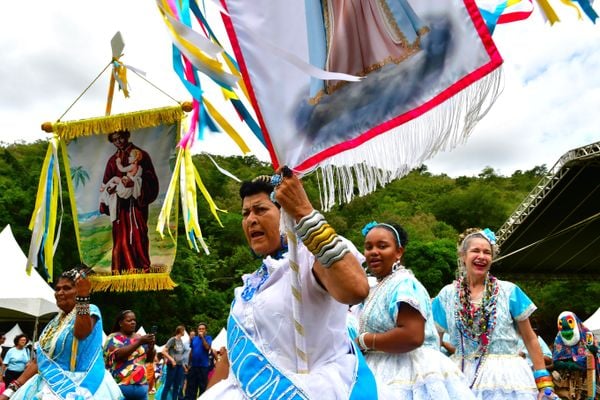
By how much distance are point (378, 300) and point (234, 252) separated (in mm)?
39853

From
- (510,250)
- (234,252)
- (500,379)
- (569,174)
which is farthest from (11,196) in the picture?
(500,379)

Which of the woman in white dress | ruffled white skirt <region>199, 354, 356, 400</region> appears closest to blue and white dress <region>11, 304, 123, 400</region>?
the woman in white dress

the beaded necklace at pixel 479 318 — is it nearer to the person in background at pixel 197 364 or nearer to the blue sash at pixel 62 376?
the blue sash at pixel 62 376

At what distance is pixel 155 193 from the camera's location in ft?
22.6

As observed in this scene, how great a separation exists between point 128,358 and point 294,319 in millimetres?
5896

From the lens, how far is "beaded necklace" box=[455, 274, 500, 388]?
4.59 metres

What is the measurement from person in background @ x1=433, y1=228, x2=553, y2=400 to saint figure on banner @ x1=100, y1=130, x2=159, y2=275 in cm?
335

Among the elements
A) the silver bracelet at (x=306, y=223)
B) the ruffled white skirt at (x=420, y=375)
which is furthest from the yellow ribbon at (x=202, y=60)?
the ruffled white skirt at (x=420, y=375)

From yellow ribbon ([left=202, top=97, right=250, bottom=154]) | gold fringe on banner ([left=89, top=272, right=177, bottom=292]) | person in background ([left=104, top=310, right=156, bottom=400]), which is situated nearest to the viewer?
yellow ribbon ([left=202, top=97, right=250, bottom=154])

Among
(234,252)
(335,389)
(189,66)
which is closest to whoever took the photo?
(335,389)

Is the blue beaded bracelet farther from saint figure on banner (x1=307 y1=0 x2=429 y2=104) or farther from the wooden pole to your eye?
the wooden pole

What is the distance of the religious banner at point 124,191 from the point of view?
22.1 feet

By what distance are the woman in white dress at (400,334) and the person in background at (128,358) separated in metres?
4.25

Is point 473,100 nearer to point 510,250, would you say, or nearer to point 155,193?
point 155,193
